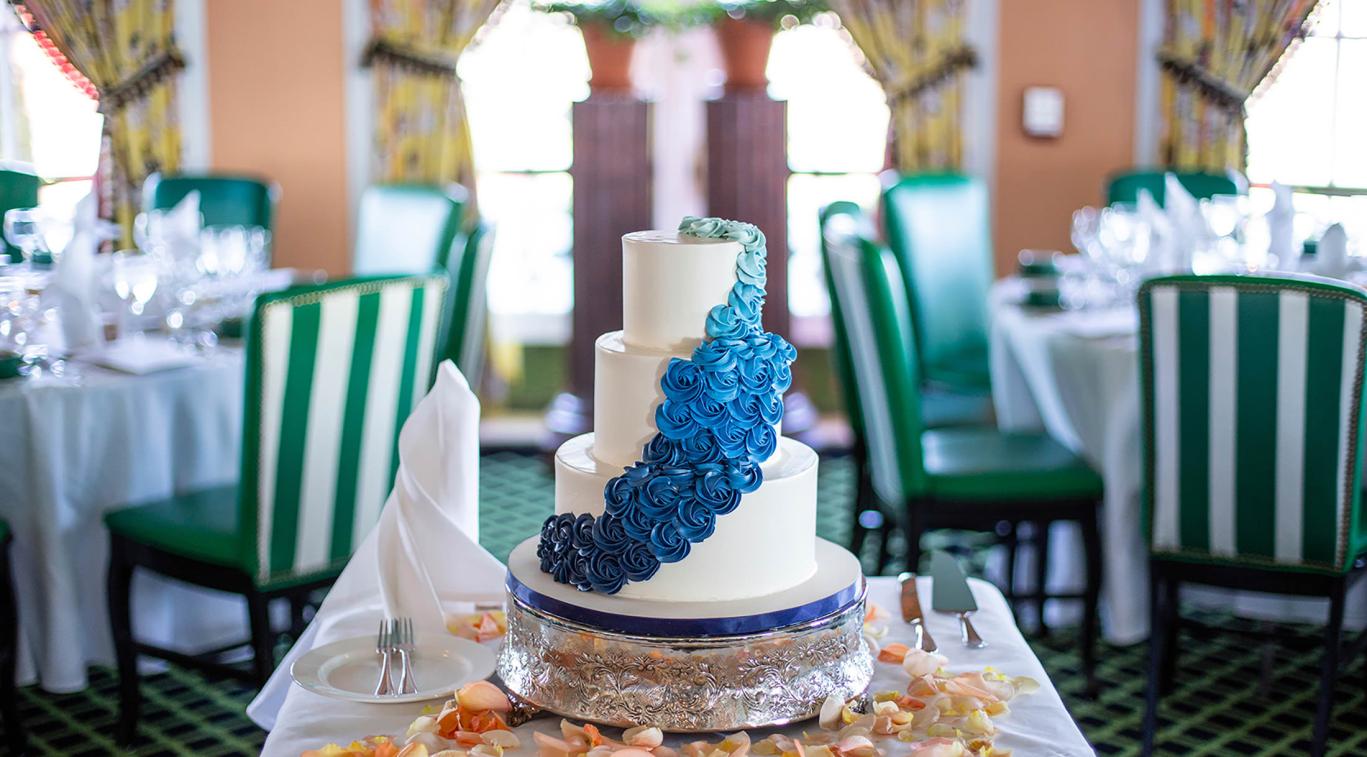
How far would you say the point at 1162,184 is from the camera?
16.6 feet

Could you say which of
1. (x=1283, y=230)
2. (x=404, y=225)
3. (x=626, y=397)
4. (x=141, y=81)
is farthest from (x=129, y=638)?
(x=141, y=81)

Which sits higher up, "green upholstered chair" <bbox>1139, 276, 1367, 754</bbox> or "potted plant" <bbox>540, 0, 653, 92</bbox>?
"potted plant" <bbox>540, 0, 653, 92</bbox>

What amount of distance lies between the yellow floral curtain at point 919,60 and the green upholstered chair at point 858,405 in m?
1.42

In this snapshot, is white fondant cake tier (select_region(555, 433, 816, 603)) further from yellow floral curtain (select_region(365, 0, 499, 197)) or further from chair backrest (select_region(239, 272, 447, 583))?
yellow floral curtain (select_region(365, 0, 499, 197))

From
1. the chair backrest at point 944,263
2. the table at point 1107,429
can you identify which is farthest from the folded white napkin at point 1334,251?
the chair backrest at point 944,263

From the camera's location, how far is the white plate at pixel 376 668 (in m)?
1.43

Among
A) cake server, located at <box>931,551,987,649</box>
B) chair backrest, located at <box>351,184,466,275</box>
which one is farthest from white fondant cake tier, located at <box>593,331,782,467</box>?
chair backrest, located at <box>351,184,466,275</box>

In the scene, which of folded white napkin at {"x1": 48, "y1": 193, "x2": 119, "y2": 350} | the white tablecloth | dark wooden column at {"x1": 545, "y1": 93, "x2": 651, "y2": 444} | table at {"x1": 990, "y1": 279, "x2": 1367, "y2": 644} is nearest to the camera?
the white tablecloth

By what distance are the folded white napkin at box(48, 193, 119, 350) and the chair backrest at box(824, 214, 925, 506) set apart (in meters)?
1.70

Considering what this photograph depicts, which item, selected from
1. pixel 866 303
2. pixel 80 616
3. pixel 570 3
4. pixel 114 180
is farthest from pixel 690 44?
pixel 80 616

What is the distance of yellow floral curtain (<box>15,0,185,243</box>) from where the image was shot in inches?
218

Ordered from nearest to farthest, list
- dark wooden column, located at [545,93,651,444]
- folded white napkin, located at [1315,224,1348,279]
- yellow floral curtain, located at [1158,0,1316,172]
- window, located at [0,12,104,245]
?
→ folded white napkin, located at [1315,224,1348,279] → dark wooden column, located at [545,93,651,444] → yellow floral curtain, located at [1158,0,1316,172] → window, located at [0,12,104,245]

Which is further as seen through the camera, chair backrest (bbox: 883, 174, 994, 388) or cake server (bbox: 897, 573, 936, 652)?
chair backrest (bbox: 883, 174, 994, 388)

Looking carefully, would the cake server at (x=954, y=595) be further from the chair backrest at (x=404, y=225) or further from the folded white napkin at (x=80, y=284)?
the chair backrest at (x=404, y=225)
